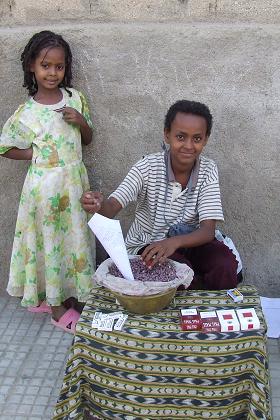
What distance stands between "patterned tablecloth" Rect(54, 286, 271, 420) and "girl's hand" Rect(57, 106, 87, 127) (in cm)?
112

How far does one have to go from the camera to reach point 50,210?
3.19 m

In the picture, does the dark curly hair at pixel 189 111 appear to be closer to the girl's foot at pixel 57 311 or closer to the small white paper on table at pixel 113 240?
the small white paper on table at pixel 113 240

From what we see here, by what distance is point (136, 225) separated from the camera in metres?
3.10

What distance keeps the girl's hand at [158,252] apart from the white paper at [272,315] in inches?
41.0

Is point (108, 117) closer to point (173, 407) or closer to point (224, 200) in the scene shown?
point (224, 200)

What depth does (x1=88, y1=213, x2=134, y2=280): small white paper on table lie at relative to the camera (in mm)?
2338

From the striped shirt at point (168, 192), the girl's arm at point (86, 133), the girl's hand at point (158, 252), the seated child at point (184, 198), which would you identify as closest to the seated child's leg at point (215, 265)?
the seated child at point (184, 198)

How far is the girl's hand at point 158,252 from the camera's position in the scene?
2490mm

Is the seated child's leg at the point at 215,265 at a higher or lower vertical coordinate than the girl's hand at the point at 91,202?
lower

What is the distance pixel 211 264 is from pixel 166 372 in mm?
654

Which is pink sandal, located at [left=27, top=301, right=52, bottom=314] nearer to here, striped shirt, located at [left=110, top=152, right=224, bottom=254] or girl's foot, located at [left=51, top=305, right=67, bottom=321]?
girl's foot, located at [left=51, top=305, right=67, bottom=321]

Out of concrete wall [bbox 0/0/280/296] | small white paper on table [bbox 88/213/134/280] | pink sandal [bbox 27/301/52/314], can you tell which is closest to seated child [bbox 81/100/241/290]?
small white paper on table [bbox 88/213/134/280]

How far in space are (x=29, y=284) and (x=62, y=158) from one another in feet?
2.46

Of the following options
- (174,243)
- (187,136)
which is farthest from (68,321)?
(187,136)
